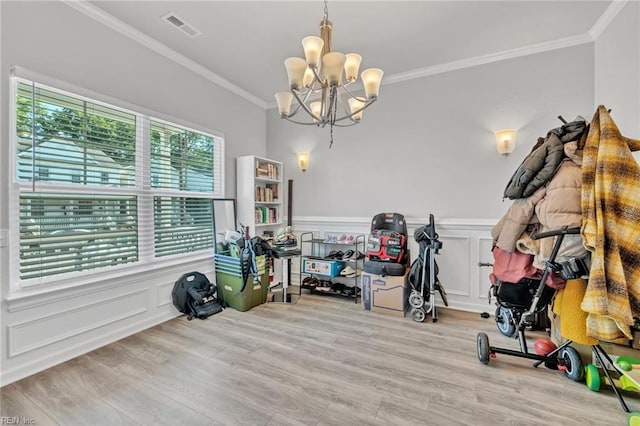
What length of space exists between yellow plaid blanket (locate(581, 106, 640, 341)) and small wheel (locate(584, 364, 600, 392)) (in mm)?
608

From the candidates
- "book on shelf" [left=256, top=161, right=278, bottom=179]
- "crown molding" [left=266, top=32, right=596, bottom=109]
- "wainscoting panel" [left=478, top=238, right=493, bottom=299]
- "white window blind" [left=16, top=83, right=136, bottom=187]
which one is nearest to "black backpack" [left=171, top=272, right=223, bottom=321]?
"white window blind" [left=16, top=83, right=136, bottom=187]

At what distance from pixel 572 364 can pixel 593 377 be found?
0.12 metres

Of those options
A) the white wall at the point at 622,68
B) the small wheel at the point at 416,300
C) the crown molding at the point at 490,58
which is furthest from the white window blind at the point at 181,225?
the white wall at the point at 622,68

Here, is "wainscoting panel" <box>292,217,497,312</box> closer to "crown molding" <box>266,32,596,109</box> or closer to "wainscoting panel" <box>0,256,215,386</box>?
"crown molding" <box>266,32,596,109</box>

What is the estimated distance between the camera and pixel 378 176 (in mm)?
3871

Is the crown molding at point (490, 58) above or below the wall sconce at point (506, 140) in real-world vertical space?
above

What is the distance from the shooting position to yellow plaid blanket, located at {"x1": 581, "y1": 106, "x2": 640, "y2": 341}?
138 centimetres

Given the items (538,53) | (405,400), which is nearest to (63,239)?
(405,400)

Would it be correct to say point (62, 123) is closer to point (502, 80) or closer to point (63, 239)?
point (63, 239)

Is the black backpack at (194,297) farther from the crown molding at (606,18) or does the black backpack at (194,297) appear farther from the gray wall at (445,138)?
the crown molding at (606,18)

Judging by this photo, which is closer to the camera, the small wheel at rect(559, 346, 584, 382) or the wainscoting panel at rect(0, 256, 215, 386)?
the small wheel at rect(559, 346, 584, 382)

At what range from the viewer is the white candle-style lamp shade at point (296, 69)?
1929 mm

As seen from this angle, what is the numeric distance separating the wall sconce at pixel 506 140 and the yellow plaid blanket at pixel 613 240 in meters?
1.70

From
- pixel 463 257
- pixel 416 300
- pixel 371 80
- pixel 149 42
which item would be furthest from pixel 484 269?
pixel 149 42
